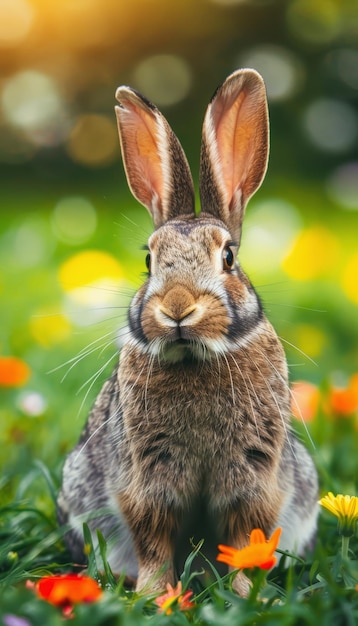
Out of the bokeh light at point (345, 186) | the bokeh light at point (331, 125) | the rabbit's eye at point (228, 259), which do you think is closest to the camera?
the rabbit's eye at point (228, 259)

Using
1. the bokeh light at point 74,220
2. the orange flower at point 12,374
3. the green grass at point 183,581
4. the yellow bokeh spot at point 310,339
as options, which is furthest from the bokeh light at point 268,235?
the green grass at point 183,581

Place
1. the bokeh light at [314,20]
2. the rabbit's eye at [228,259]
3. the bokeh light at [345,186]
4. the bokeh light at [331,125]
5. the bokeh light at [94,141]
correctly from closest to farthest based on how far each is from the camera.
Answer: the rabbit's eye at [228,259]
the bokeh light at [345,186]
the bokeh light at [94,141]
the bokeh light at [331,125]
the bokeh light at [314,20]

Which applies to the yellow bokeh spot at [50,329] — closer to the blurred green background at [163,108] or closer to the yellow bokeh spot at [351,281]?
the blurred green background at [163,108]

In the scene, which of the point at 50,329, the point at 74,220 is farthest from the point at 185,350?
the point at 74,220

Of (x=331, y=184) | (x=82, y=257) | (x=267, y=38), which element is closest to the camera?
(x=82, y=257)

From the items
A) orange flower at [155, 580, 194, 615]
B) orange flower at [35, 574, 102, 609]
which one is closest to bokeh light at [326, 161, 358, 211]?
orange flower at [155, 580, 194, 615]

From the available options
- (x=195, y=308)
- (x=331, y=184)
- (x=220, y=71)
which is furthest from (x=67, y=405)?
(x=220, y=71)

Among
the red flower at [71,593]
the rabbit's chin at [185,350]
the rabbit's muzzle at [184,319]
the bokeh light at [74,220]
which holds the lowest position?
the bokeh light at [74,220]

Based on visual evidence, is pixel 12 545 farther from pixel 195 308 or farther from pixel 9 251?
pixel 9 251
